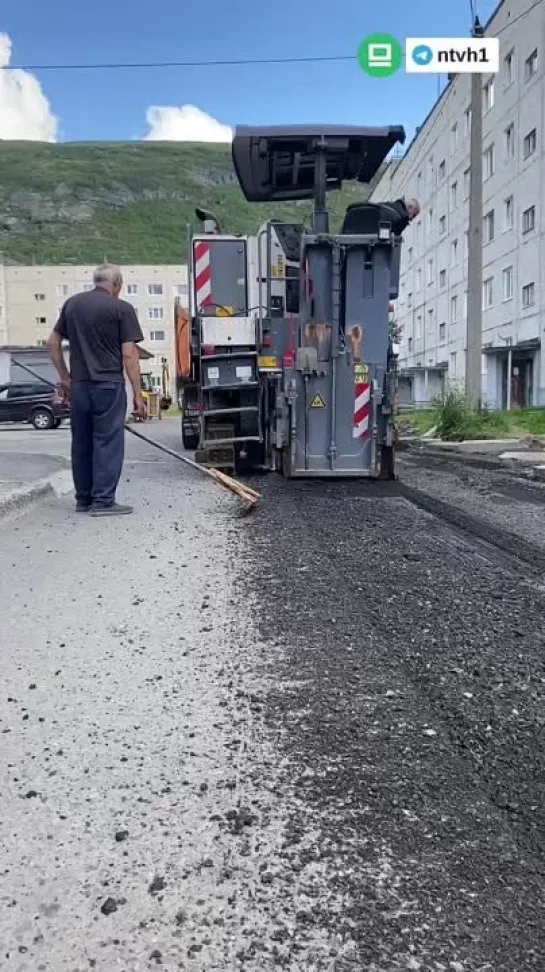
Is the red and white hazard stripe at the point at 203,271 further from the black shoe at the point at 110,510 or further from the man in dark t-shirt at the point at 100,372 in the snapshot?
the black shoe at the point at 110,510

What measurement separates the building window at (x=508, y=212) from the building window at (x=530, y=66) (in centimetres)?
427

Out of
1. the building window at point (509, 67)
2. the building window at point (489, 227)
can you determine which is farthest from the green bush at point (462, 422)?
the building window at point (509, 67)

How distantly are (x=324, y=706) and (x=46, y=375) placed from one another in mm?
28556

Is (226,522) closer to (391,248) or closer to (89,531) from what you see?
(89,531)

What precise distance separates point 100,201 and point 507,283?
14110 centimetres

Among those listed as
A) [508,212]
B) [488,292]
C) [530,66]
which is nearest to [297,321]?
[530,66]

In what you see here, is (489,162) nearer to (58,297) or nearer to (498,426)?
(498,426)

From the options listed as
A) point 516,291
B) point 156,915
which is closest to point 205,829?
point 156,915

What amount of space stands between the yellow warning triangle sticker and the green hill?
104 metres

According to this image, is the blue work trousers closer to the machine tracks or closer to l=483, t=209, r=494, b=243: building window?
the machine tracks

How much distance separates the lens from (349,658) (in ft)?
10.0

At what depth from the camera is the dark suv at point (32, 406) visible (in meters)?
25.1

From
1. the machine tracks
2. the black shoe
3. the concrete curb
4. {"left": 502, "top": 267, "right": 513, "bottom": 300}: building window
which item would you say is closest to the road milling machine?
the machine tracks

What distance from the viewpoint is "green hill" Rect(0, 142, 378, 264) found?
417 feet
